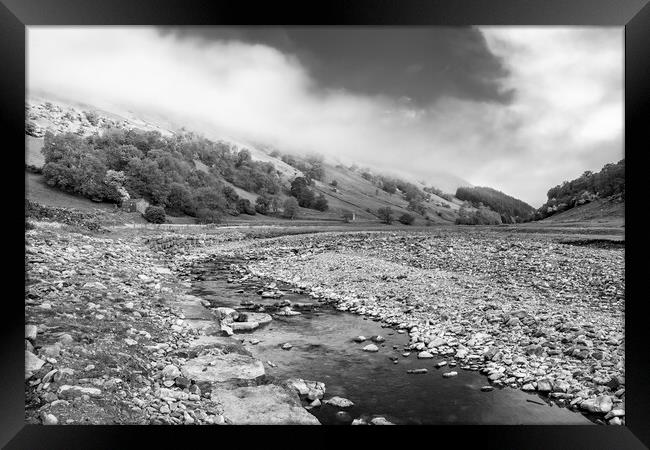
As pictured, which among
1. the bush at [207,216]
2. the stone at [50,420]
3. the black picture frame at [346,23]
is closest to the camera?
the black picture frame at [346,23]

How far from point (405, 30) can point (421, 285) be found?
8.37 feet

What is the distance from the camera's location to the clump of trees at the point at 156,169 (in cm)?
334

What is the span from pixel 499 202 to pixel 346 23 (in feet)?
7.38

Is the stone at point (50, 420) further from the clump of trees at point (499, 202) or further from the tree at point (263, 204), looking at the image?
the clump of trees at point (499, 202)

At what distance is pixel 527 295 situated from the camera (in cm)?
371

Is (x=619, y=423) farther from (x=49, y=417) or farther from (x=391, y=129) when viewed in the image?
(x=49, y=417)

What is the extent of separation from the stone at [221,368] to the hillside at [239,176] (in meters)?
1.31

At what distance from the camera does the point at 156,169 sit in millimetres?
3514

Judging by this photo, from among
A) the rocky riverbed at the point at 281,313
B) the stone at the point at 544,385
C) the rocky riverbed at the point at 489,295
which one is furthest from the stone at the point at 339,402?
the stone at the point at 544,385

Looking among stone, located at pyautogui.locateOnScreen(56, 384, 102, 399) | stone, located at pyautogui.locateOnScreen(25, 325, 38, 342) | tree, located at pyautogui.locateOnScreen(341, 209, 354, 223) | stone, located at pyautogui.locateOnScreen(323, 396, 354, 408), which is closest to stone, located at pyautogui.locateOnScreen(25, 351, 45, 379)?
stone, located at pyautogui.locateOnScreen(25, 325, 38, 342)

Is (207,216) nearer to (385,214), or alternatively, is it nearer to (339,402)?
(385,214)

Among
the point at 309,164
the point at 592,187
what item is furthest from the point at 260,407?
the point at 592,187
